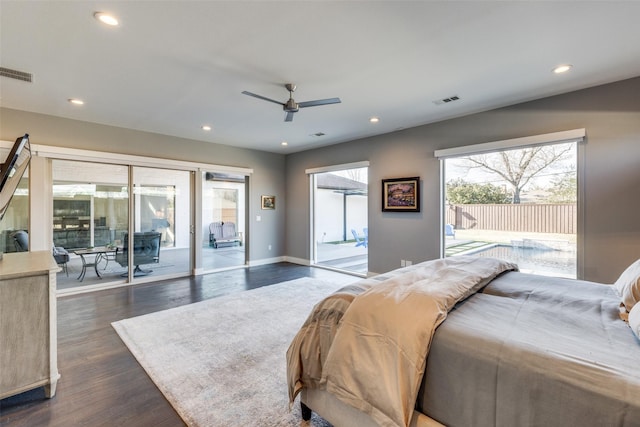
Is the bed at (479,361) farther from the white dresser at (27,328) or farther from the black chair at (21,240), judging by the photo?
the black chair at (21,240)

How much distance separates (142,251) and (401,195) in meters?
4.98

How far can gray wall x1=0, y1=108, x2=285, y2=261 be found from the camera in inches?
166

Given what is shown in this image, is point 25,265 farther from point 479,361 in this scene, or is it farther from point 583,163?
point 583,163

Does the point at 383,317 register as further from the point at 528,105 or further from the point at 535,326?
the point at 528,105

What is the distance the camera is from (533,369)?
108 centimetres

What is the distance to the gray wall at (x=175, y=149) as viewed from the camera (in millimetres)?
4223

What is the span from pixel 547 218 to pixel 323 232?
5.80 metres

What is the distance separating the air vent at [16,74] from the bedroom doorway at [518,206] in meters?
5.54

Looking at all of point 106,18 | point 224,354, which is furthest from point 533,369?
point 106,18

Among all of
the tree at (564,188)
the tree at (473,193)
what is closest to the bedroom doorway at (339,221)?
the tree at (473,193)

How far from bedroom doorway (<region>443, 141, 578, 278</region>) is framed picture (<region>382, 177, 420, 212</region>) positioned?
466 mm

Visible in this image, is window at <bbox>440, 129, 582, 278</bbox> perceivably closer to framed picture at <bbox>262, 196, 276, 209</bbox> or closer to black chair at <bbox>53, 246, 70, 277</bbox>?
framed picture at <bbox>262, 196, 276, 209</bbox>

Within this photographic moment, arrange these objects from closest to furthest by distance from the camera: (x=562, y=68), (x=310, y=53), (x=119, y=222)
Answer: (x=310, y=53), (x=562, y=68), (x=119, y=222)

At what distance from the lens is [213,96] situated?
12.0 ft
